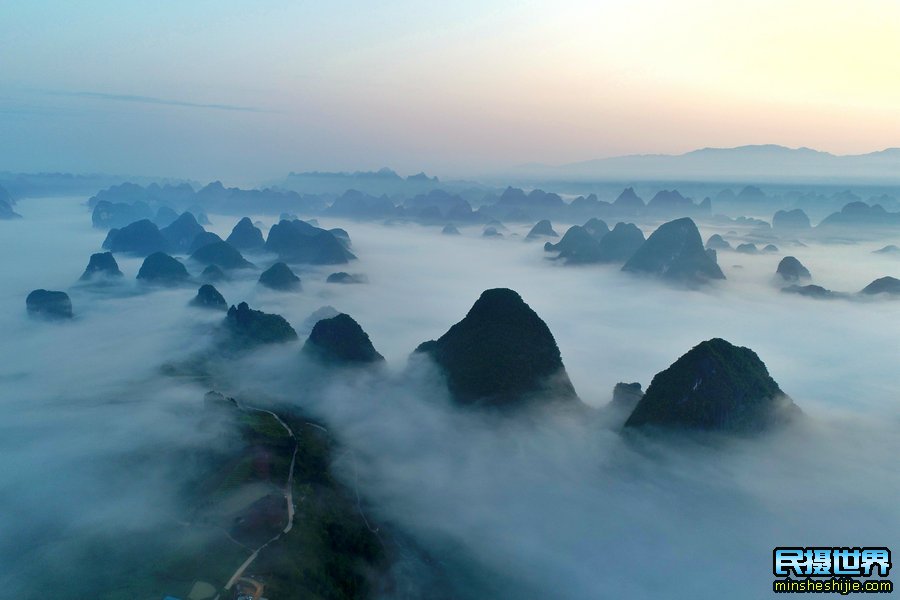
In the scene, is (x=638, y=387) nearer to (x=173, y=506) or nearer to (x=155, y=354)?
(x=173, y=506)

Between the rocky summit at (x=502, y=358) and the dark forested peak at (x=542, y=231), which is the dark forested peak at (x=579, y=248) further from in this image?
the rocky summit at (x=502, y=358)

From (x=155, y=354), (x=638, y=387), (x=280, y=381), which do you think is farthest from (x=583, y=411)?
(x=155, y=354)

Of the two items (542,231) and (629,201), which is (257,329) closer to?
(542,231)

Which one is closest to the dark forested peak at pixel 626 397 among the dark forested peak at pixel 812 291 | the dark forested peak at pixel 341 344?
the dark forested peak at pixel 341 344

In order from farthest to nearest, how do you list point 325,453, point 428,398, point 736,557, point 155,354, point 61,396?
point 155,354
point 61,396
point 428,398
point 325,453
point 736,557

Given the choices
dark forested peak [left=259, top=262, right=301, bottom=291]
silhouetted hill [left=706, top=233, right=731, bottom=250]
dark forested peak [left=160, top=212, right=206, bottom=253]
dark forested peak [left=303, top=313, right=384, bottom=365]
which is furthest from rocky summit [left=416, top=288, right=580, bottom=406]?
dark forested peak [left=160, top=212, right=206, bottom=253]

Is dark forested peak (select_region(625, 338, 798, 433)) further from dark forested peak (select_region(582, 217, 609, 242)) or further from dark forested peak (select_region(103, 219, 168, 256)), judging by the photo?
dark forested peak (select_region(103, 219, 168, 256))
